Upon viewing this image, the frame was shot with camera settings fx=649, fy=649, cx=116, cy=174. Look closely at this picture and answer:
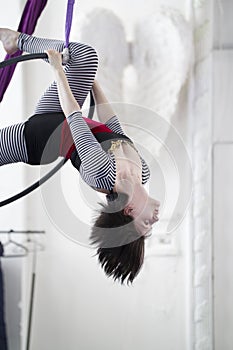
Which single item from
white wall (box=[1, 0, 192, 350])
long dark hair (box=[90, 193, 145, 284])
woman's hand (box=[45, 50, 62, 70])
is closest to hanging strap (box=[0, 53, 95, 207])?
woman's hand (box=[45, 50, 62, 70])

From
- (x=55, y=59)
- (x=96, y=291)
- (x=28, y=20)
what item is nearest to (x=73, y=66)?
(x=55, y=59)

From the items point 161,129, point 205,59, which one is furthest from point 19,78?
point 161,129

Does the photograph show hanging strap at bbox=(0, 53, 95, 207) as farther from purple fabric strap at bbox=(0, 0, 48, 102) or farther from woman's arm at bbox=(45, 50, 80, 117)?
purple fabric strap at bbox=(0, 0, 48, 102)

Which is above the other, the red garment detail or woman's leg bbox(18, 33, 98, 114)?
woman's leg bbox(18, 33, 98, 114)

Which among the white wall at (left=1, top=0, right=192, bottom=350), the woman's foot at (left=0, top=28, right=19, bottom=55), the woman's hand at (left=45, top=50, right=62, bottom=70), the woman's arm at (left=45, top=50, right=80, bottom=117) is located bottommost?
the white wall at (left=1, top=0, right=192, bottom=350)

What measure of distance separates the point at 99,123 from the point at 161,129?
0.48ft

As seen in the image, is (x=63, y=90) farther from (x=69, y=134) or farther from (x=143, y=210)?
(x=143, y=210)

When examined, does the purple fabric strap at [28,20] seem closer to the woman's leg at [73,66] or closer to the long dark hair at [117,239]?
the woman's leg at [73,66]

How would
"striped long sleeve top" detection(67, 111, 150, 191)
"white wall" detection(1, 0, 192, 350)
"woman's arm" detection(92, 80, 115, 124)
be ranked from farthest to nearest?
1. "white wall" detection(1, 0, 192, 350)
2. "woman's arm" detection(92, 80, 115, 124)
3. "striped long sleeve top" detection(67, 111, 150, 191)

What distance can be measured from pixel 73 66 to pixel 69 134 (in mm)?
89

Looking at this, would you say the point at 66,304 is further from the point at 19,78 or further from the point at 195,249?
the point at 19,78

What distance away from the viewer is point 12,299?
173 centimetres

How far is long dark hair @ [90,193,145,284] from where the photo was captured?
2.68ft

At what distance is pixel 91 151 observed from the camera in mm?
781
